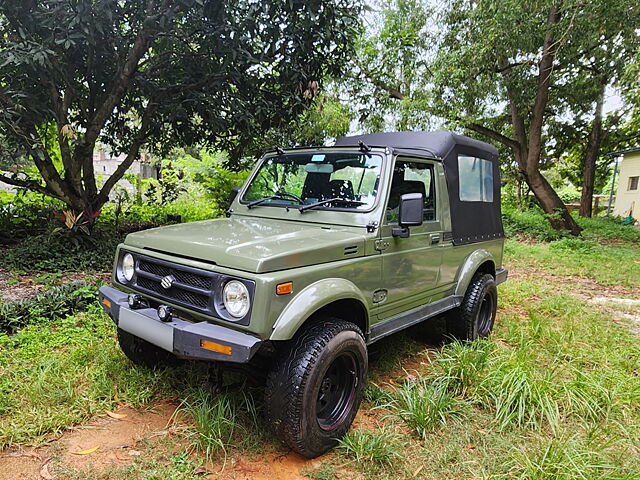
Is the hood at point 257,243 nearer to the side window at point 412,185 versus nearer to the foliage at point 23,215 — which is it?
the side window at point 412,185

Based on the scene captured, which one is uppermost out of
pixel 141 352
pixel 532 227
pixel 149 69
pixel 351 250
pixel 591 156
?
pixel 149 69

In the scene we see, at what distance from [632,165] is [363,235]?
22.6m

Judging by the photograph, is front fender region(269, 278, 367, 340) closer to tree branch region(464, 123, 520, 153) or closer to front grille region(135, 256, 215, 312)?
front grille region(135, 256, 215, 312)

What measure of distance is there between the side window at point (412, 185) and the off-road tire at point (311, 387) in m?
1.00

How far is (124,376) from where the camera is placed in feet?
10.4

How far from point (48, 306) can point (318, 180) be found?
3066mm

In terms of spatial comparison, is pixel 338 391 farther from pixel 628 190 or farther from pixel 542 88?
pixel 628 190

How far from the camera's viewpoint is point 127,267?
2.99 m

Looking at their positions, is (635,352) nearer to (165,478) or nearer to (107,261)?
(165,478)

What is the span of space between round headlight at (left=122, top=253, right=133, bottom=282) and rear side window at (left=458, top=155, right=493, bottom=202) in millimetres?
2937

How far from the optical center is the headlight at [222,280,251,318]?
2.28m

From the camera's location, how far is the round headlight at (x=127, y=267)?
2.97 metres

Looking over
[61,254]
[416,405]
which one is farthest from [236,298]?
[61,254]

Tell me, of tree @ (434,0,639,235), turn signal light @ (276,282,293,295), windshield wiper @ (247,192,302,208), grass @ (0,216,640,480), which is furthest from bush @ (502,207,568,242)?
turn signal light @ (276,282,293,295)
